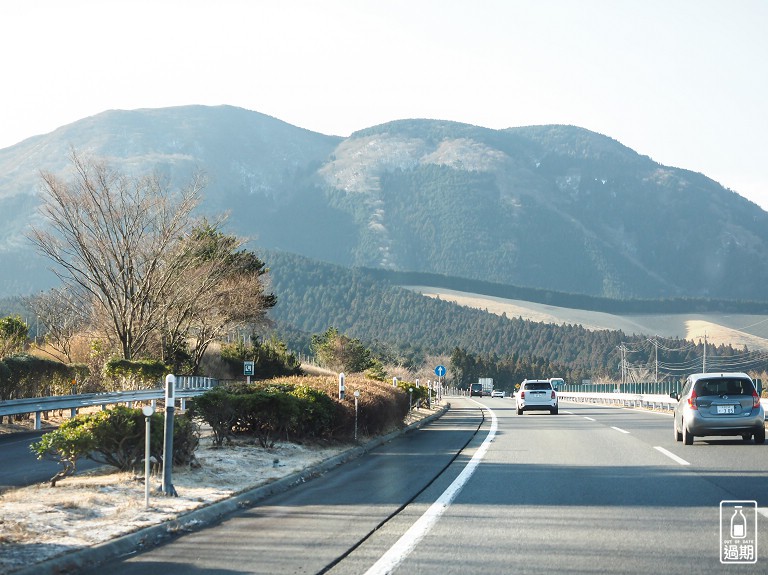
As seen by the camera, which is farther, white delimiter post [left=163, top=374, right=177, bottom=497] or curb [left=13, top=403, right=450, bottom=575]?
Answer: white delimiter post [left=163, top=374, right=177, bottom=497]

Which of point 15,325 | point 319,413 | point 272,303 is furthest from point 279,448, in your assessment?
point 272,303

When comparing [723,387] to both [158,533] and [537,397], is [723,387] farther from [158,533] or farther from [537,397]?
[537,397]

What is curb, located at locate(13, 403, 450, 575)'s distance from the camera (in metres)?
7.72

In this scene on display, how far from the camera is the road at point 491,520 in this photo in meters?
7.93

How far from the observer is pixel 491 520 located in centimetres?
1009

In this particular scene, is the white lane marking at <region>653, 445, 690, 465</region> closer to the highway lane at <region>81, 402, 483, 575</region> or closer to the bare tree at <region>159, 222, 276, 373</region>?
the highway lane at <region>81, 402, 483, 575</region>

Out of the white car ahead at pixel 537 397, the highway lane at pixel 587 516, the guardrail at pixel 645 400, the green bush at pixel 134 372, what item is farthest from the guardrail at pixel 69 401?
the guardrail at pixel 645 400

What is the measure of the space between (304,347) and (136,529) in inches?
5232

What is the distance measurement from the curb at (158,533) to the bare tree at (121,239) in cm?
2805

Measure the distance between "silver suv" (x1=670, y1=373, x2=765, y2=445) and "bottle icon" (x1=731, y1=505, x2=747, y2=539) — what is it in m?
9.23

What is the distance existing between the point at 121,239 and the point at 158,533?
33894 mm

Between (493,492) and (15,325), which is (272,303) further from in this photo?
(493,492)

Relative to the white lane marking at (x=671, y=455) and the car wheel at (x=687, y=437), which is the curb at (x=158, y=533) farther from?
the car wheel at (x=687, y=437)

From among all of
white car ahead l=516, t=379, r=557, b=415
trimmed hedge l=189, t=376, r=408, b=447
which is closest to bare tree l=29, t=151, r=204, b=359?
white car ahead l=516, t=379, r=557, b=415
